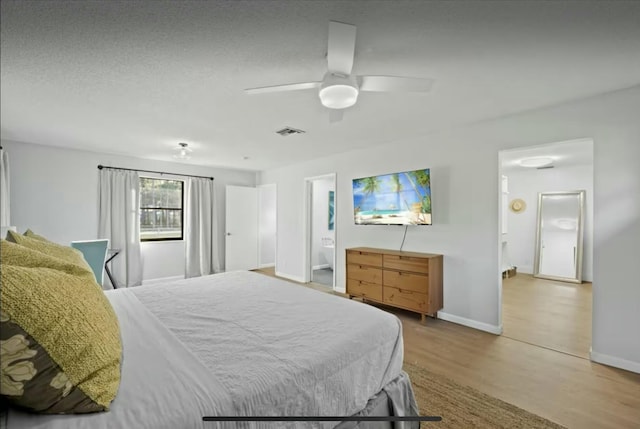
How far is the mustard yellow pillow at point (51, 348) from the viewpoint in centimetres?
74

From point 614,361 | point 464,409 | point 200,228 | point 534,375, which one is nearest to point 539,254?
point 614,361

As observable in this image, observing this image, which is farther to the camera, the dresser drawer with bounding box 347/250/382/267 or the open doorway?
the dresser drawer with bounding box 347/250/382/267

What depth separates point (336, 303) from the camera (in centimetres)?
192

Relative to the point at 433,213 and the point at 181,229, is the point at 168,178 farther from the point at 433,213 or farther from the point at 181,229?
the point at 433,213

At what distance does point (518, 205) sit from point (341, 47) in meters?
6.25

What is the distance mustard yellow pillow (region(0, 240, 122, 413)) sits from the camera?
740 mm

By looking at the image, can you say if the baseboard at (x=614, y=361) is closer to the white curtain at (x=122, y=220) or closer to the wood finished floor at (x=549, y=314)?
the wood finished floor at (x=549, y=314)

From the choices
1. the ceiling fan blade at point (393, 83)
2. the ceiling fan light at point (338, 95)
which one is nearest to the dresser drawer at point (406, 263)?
the ceiling fan blade at point (393, 83)

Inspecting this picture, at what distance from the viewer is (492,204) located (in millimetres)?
3156

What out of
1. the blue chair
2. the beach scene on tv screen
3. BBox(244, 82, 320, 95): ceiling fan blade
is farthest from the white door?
BBox(244, 82, 320, 95): ceiling fan blade

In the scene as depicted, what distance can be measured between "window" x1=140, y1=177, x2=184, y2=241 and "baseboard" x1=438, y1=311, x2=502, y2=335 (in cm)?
474

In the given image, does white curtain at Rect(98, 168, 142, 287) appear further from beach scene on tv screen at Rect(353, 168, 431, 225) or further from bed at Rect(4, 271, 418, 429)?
beach scene on tv screen at Rect(353, 168, 431, 225)

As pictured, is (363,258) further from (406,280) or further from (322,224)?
(322,224)

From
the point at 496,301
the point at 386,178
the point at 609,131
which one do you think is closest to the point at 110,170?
the point at 386,178
